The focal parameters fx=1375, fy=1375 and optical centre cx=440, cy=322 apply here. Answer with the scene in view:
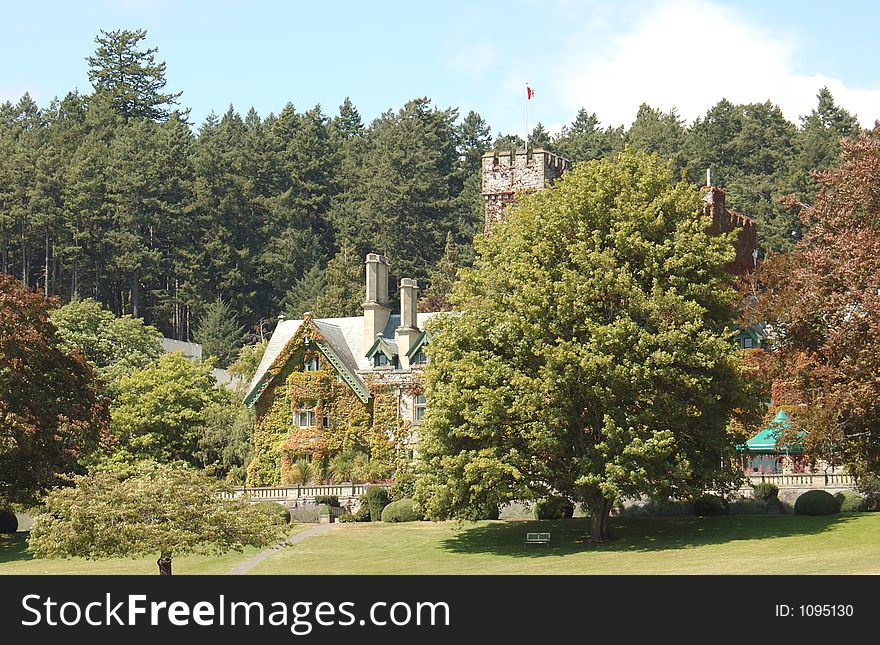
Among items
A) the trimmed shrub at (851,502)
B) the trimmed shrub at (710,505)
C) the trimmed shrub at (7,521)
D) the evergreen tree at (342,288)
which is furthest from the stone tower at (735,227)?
the evergreen tree at (342,288)

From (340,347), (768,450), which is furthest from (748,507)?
(340,347)

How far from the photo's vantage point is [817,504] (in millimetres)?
51531

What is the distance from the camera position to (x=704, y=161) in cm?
12988

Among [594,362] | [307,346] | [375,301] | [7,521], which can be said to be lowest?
[7,521]

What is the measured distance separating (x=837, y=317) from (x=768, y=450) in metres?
14.1

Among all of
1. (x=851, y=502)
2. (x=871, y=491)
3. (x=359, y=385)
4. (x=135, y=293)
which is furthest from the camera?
(x=135, y=293)

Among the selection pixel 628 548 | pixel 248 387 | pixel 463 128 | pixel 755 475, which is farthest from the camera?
pixel 463 128

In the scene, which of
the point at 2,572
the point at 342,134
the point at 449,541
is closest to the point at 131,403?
the point at 2,572

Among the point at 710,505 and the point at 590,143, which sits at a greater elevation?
the point at 590,143

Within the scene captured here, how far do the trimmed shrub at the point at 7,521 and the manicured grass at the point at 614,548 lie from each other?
52.7 ft

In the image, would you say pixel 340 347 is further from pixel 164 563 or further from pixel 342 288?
pixel 342 288

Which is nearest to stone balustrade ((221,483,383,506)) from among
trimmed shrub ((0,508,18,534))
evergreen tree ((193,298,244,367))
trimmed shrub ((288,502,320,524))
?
trimmed shrub ((288,502,320,524))
